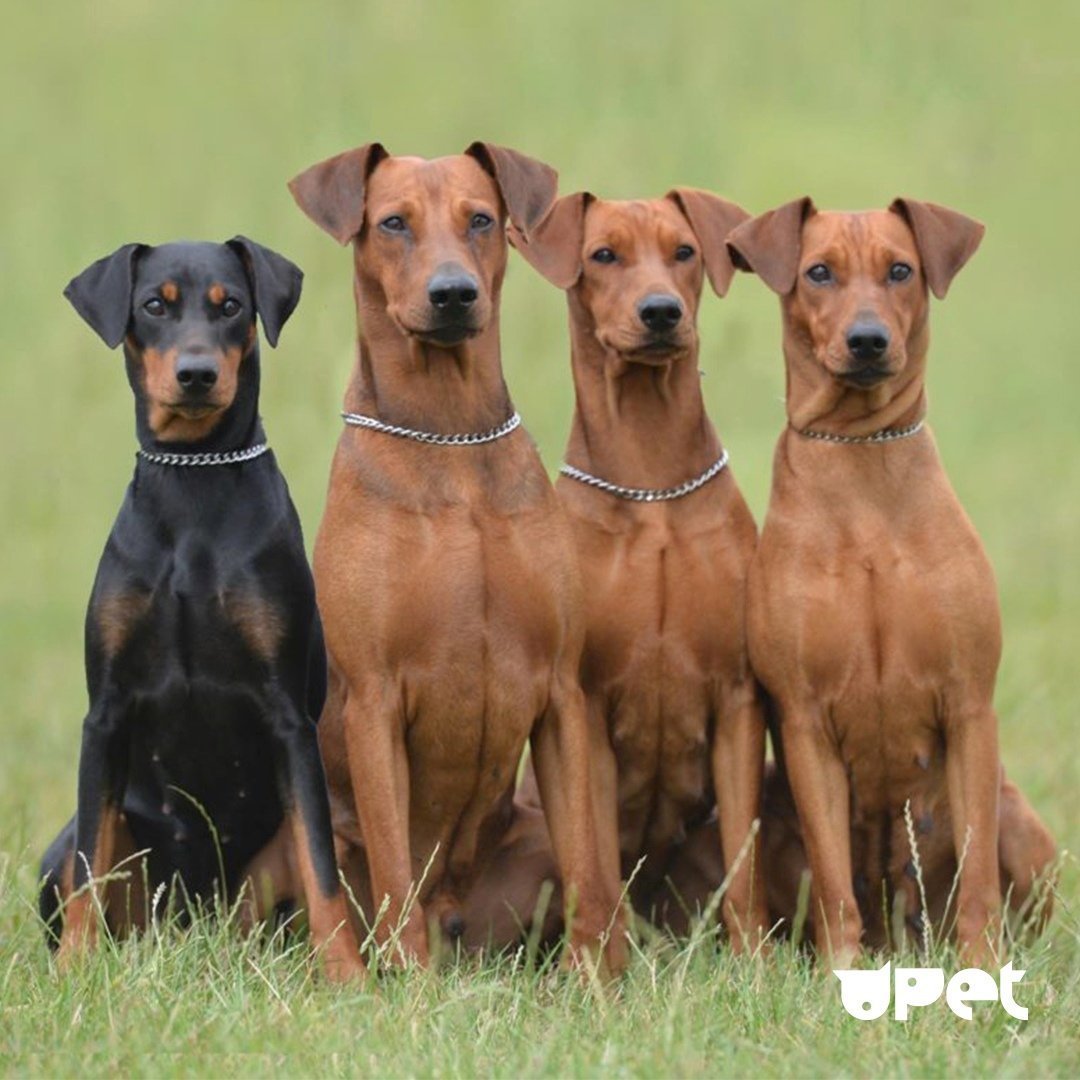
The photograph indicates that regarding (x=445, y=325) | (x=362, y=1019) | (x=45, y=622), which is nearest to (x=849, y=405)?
(x=445, y=325)

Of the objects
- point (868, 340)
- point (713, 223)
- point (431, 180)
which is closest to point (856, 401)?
point (868, 340)

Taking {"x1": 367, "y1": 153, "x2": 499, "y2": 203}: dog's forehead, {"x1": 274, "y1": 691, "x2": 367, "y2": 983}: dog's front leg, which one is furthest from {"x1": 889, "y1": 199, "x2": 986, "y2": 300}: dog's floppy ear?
{"x1": 274, "y1": 691, "x2": 367, "y2": 983}: dog's front leg

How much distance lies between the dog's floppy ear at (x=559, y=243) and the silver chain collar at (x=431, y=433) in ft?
1.72

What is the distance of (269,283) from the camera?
238 inches

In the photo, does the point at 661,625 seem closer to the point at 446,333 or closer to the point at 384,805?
the point at 384,805

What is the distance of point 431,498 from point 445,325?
471 millimetres

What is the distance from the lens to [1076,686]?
35.0 ft

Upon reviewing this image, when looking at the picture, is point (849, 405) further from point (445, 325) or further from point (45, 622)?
point (45, 622)

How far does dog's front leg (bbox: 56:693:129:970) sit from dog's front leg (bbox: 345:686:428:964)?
629 mm

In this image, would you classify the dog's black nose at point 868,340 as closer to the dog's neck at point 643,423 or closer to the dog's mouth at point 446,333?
the dog's neck at point 643,423

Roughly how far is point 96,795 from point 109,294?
1.31 metres

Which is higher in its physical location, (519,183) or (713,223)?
(519,183)

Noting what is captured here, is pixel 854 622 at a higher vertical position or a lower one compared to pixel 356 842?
higher

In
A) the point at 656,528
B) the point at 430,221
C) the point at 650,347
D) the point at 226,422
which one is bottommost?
the point at 656,528
